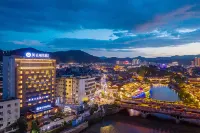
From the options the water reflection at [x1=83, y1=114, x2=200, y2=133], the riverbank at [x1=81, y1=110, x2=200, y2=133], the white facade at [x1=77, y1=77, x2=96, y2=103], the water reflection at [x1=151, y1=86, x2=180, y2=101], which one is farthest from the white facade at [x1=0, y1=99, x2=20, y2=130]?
the water reflection at [x1=151, y1=86, x2=180, y2=101]

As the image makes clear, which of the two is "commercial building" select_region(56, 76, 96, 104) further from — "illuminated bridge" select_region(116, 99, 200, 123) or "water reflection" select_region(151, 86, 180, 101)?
"water reflection" select_region(151, 86, 180, 101)

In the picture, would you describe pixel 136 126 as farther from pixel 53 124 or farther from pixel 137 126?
pixel 53 124

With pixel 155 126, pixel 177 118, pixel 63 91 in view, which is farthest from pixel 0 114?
pixel 177 118

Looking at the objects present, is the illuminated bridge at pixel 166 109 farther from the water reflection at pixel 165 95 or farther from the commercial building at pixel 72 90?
the water reflection at pixel 165 95

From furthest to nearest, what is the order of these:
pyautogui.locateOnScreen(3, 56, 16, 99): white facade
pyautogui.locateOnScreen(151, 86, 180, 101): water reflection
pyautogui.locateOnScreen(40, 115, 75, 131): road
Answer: pyautogui.locateOnScreen(151, 86, 180, 101): water reflection < pyautogui.locateOnScreen(3, 56, 16, 99): white facade < pyautogui.locateOnScreen(40, 115, 75, 131): road

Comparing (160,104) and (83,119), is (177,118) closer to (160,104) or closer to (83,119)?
(160,104)
